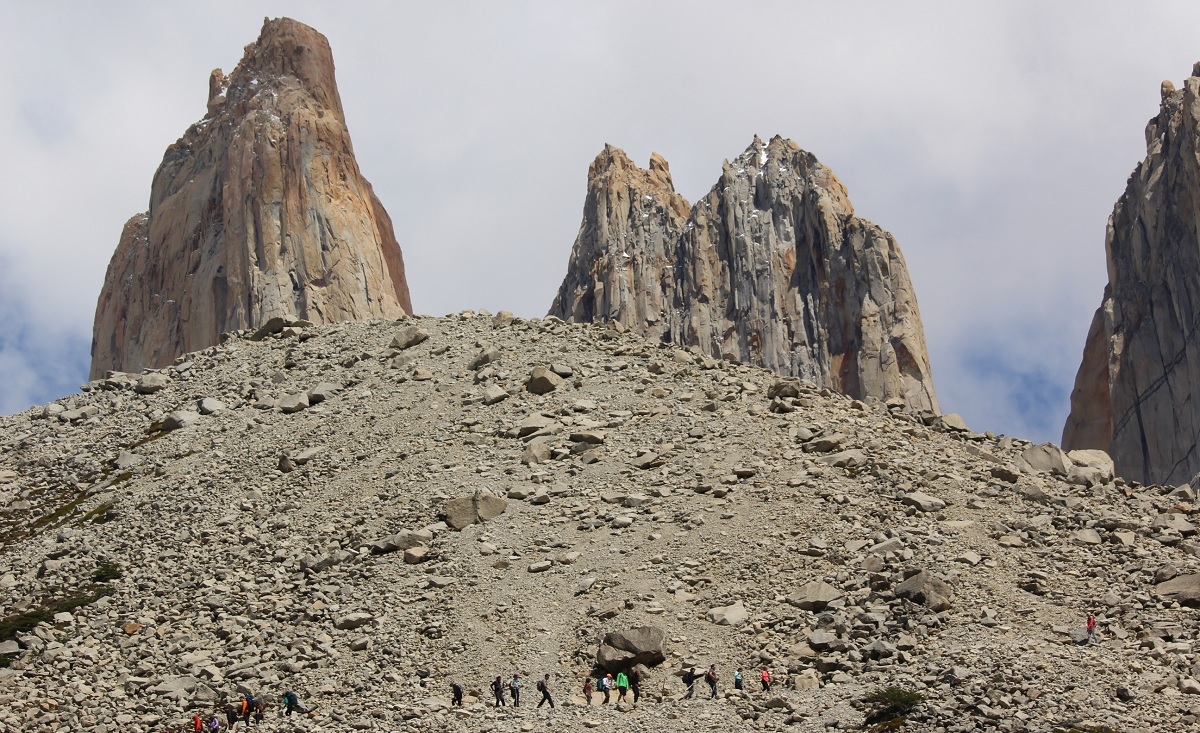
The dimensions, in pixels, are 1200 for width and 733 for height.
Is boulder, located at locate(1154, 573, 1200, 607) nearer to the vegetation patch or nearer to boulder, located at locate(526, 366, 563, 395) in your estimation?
the vegetation patch

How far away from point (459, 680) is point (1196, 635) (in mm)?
18884

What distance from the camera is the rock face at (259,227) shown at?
9088 centimetres

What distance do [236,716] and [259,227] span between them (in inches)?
2358

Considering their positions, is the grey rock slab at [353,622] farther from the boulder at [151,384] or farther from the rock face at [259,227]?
the rock face at [259,227]

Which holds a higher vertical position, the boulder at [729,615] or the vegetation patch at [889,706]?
the boulder at [729,615]

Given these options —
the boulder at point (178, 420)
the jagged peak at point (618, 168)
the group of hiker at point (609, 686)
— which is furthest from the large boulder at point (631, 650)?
the jagged peak at point (618, 168)

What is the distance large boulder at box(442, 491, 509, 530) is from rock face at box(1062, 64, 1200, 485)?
2288 inches

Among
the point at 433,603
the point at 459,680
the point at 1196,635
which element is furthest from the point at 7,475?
the point at 1196,635

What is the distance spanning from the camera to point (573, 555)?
141 ft

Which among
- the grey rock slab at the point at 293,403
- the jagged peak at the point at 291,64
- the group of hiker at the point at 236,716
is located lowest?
the group of hiker at the point at 236,716

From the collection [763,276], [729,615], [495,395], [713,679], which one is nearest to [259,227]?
[495,395]

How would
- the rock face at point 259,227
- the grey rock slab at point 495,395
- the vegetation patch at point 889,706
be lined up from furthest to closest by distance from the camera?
the rock face at point 259,227 → the grey rock slab at point 495,395 → the vegetation patch at point 889,706

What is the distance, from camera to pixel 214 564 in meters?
45.2

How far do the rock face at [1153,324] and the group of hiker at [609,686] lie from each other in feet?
203
